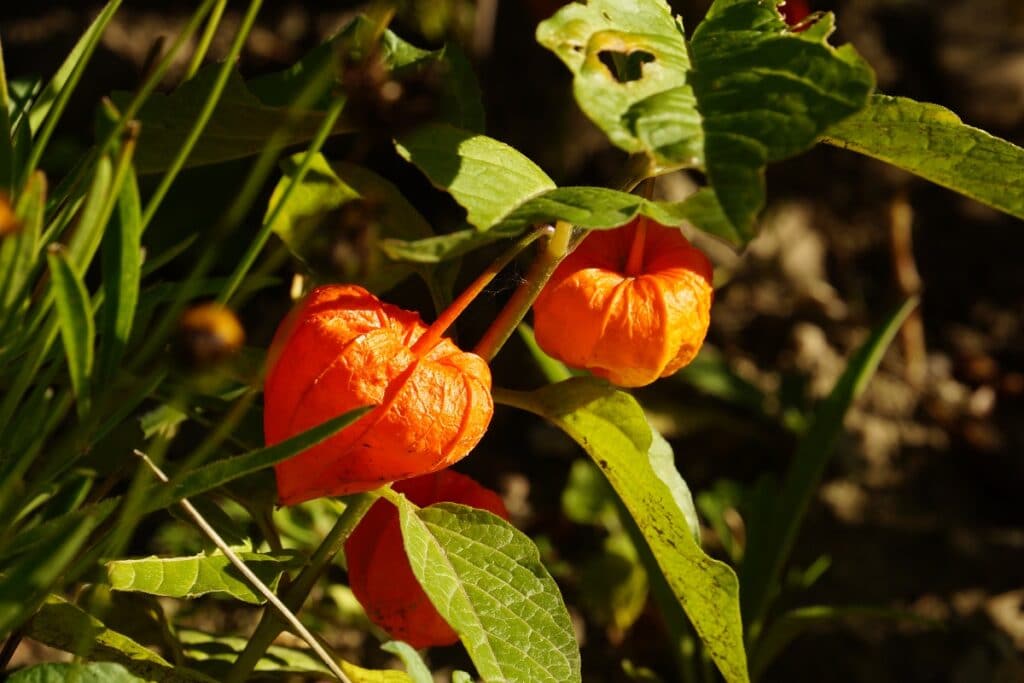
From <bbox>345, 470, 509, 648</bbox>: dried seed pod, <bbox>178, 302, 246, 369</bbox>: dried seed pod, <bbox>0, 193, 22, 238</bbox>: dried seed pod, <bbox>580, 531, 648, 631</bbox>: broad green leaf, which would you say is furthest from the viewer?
<bbox>580, 531, 648, 631</bbox>: broad green leaf

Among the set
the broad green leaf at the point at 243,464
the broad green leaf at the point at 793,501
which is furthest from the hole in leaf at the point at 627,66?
the broad green leaf at the point at 793,501

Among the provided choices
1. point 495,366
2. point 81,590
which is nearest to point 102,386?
point 81,590

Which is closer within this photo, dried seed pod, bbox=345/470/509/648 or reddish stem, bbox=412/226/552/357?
reddish stem, bbox=412/226/552/357

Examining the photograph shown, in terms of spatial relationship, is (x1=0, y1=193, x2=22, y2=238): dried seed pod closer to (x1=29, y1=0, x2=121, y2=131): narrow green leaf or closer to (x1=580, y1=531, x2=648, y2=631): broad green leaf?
(x1=29, y1=0, x2=121, y2=131): narrow green leaf

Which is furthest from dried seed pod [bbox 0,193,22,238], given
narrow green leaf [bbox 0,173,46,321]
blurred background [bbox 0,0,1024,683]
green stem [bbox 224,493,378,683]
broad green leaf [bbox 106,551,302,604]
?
blurred background [bbox 0,0,1024,683]

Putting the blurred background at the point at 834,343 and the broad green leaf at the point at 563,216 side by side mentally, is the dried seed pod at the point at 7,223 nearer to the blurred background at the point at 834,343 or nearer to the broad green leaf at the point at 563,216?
the broad green leaf at the point at 563,216

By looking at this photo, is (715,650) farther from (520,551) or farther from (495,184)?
(495,184)
